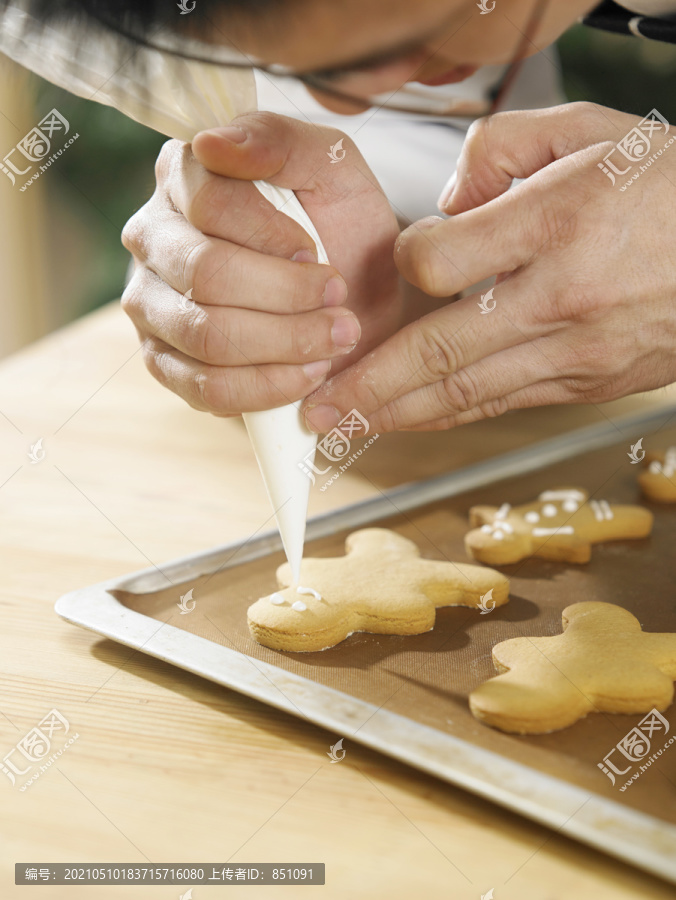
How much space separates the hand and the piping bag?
0.03 metres

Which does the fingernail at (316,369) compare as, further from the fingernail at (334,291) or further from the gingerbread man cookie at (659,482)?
the gingerbread man cookie at (659,482)

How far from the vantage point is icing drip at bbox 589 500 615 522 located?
84 centimetres

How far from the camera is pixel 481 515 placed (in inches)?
33.6

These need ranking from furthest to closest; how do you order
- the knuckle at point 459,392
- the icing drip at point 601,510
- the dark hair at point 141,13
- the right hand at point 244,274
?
the icing drip at point 601,510
the knuckle at point 459,392
the right hand at point 244,274
the dark hair at point 141,13

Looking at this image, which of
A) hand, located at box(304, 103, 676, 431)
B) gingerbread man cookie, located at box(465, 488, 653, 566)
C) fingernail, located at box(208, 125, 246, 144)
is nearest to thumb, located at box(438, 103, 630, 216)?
hand, located at box(304, 103, 676, 431)

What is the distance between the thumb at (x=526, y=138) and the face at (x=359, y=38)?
107 mm

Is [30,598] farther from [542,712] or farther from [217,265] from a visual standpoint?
[542,712]

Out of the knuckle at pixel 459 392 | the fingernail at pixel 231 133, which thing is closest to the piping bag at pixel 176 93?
the fingernail at pixel 231 133

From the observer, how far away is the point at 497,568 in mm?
777

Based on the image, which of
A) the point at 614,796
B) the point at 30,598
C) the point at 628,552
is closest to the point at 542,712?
the point at 614,796

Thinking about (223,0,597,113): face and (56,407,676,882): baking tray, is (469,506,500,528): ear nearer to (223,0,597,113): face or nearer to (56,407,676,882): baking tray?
(56,407,676,882): baking tray

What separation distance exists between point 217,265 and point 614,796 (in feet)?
1.43

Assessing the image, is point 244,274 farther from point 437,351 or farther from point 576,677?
point 576,677

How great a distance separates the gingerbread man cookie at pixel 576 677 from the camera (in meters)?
0.54
